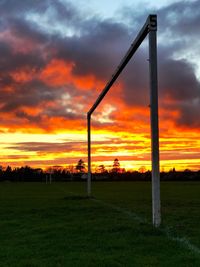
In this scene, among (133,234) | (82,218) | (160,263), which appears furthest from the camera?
(82,218)

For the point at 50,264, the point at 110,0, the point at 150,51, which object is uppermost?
the point at 110,0

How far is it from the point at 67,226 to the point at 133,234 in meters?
1.72

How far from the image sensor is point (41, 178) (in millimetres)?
90188

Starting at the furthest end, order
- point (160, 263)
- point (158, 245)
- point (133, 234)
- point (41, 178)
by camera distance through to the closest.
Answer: point (41, 178) → point (133, 234) → point (158, 245) → point (160, 263)

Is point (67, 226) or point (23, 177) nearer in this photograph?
point (67, 226)

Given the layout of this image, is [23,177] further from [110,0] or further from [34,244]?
[34,244]

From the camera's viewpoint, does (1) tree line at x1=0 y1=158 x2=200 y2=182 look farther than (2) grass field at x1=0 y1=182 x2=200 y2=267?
Yes

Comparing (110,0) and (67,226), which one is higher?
(110,0)

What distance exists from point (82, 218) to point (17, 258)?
4.83 m

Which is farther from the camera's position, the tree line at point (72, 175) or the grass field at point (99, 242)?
the tree line at point (72, 175)

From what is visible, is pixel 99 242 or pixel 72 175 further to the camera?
pixel 72 175

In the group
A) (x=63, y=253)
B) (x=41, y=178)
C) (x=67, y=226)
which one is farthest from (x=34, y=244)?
(x=41, y=178)

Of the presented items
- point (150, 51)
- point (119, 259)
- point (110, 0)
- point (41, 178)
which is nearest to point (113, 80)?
point (110, 0)

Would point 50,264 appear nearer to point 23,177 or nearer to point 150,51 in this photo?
point 150,51
